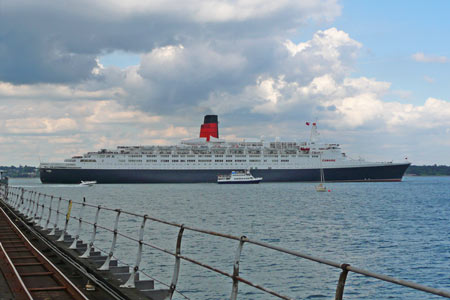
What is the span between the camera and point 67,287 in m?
6.56

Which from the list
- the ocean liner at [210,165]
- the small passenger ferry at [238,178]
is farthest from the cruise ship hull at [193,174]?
the small passenger ferry at [238,178]

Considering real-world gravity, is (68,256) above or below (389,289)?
above

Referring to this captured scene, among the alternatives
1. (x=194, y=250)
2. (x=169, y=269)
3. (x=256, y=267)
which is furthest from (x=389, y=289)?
(x=194, y=250)

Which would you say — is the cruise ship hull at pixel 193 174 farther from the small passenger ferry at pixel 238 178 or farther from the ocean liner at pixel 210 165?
the small passenger ferry at pixel 238 178

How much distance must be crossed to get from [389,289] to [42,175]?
87851 mm

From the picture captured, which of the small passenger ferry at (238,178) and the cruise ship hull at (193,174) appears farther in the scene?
the small passenger ferry at (238,178)

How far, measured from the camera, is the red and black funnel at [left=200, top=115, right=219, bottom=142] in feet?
353

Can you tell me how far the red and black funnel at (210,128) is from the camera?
108 m

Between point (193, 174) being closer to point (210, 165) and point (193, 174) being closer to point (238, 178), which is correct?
point (210, 165)

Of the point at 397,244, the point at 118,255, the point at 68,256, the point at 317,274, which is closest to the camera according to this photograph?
the point at 68,256

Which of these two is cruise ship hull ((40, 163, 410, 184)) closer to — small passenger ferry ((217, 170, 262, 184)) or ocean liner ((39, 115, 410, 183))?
ocean liner ((39, 115, 410, 183))

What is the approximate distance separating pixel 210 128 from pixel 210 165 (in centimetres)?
1296

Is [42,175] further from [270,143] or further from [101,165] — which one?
[270,143]

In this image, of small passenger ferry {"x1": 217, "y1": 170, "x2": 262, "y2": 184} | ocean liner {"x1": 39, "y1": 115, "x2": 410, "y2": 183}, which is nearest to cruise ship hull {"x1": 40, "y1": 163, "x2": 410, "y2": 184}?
ocean liner {"x1": 39, "y1": 115, "x2": 410, "y2": 183}
